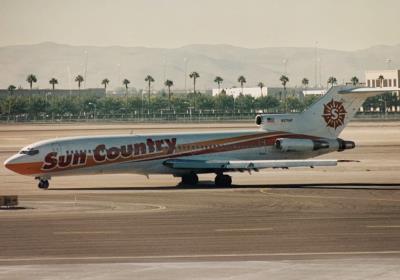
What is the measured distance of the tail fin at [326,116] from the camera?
67438mm

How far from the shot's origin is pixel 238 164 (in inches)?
2489

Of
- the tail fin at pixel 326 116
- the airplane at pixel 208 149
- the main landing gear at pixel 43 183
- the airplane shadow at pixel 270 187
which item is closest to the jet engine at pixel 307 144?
the airplane at pixel 208 149

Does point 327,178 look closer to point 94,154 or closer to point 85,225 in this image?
point 94,154

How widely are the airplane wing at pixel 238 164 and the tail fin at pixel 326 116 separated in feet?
15.6

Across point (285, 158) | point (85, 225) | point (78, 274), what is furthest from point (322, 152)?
point (78, 274)

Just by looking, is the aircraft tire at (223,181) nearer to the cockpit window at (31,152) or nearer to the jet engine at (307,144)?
the jet engine at (307,144)

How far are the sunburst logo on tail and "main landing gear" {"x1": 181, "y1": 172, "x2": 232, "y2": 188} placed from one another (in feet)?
25.5

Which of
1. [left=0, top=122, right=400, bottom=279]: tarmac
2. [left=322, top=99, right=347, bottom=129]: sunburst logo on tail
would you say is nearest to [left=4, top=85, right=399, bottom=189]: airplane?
[left=322, top=99, right=347, bottom=129]: sunburst logo on tail

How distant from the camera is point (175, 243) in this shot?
128 feet

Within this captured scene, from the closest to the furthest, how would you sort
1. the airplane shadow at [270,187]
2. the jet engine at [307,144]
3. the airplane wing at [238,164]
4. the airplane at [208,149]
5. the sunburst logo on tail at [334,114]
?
the airplane wing at [238,164] < the airplane shadow at [270,187] < the airplane at [208,149] < the jet engine at [307,144] < the sunburst logo on tail at [334,114]

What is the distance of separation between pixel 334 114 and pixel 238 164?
8485 mm

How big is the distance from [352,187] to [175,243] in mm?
25711

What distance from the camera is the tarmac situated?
32750 millimetres

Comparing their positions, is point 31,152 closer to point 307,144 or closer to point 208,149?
point 208,149
